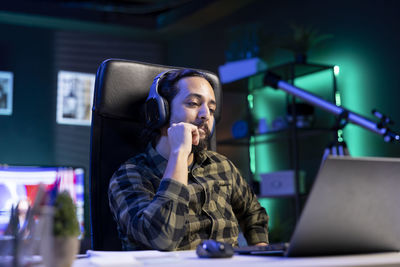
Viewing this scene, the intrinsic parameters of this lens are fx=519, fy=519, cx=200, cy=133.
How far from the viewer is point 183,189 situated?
4.35ft

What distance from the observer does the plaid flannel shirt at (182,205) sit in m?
1.29

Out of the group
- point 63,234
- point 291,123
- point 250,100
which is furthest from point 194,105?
point 250,100

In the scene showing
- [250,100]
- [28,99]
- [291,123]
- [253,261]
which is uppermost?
[28,99]

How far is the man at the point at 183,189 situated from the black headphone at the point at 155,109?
4 centimetres

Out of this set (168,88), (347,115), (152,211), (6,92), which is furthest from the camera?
(6,92)

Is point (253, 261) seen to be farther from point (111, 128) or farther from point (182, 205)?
point (111, 128)

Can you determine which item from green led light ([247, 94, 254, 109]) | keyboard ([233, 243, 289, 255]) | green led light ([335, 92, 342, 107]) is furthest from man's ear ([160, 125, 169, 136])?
green led light ([247, 94, 254, 109])

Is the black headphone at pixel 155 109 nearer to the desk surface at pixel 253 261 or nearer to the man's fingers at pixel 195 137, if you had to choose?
the man's fingers at pixel 195 137

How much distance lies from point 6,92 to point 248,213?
3.86 metres

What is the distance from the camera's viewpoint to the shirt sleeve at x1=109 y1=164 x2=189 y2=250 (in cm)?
127

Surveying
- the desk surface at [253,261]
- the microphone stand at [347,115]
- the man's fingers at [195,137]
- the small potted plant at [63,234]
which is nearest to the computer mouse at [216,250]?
the desk surface at [253,261]

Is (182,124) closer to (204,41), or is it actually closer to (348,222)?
(348,222)

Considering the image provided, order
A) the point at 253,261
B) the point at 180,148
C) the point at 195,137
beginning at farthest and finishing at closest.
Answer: the point at 195,137 → the point at 180,148 → the point at 253,261

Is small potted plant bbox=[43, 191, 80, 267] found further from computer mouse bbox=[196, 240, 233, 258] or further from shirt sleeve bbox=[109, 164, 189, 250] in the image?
shirt sleeve bbox=[109, 164, 189, 250]
